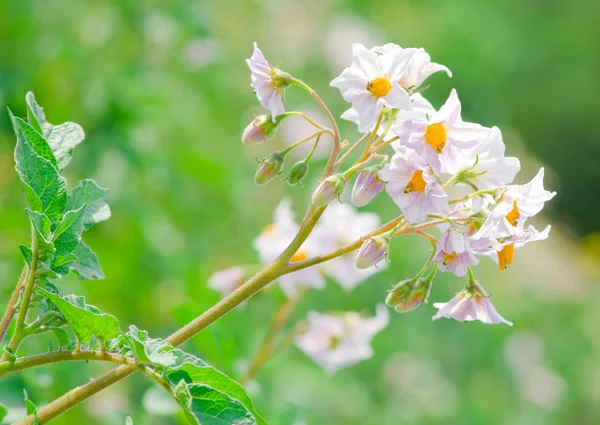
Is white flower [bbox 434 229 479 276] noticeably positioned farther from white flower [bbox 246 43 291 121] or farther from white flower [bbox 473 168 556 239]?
white flower [bbox 246 43 291 121]

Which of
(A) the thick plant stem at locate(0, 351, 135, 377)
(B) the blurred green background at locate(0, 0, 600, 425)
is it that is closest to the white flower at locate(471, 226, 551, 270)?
(A) the thick plant stem at locate(0, 351, 135, 377)

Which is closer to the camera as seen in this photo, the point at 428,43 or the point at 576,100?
the point at 428,43

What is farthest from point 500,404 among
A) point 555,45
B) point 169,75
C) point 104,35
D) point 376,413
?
point 555,45

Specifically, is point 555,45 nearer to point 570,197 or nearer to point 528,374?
point 570,197

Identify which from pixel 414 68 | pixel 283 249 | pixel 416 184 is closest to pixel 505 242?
pixel 416 184

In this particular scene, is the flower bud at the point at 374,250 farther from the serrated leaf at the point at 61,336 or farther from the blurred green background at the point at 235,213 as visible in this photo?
the blurred green background at the point at 235,213

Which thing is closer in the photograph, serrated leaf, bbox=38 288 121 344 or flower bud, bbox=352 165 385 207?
serrated leaf, bbox=38 288 121 344
